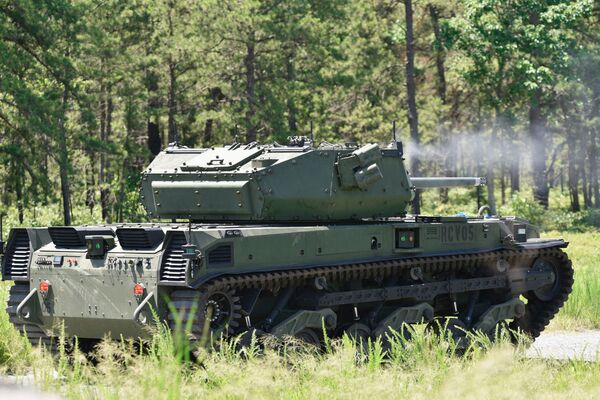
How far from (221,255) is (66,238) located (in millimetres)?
1947

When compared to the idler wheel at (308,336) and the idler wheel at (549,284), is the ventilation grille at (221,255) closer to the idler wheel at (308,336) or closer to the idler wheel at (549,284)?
the idler wheel at (308,336)

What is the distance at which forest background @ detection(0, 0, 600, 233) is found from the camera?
3008cm

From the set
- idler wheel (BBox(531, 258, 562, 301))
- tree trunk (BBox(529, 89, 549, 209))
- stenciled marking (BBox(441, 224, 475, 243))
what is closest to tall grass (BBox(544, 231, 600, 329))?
idler wheel (BBox(531, 258, 562, 301))

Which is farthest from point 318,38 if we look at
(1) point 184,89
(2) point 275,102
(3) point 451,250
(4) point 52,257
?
(4) point 52,257

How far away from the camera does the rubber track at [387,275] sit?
11.4 meters

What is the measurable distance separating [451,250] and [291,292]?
2.65m

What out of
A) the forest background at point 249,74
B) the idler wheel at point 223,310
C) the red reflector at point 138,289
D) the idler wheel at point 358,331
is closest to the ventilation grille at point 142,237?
the red reflector at point 138,289

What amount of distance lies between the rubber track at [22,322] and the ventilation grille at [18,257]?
15cm

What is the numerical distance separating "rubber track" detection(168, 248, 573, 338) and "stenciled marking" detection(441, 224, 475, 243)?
0.70 feet

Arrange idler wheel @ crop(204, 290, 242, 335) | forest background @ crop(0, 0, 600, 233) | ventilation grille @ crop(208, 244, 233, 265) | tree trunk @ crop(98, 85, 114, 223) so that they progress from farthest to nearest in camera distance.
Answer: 1. tree trunk @ crop(98, 85, 114, 223)
2. forest background @ crop(0, 0, 600, 233)
3. idler wheel @ crop(204, 290, 242, 335)
4. ventilation grille @ crop(208, 244, 233, 265)

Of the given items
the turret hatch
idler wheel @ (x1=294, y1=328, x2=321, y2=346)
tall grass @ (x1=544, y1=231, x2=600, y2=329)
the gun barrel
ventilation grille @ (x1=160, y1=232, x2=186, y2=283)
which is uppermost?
the turret hatch

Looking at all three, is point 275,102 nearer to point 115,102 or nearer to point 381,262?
point 115,102

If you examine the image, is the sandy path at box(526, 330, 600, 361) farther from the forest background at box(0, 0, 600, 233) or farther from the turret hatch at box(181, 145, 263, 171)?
the forest background at box(0, 0, 600, 233)

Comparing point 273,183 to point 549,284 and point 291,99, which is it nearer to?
point 549,284
